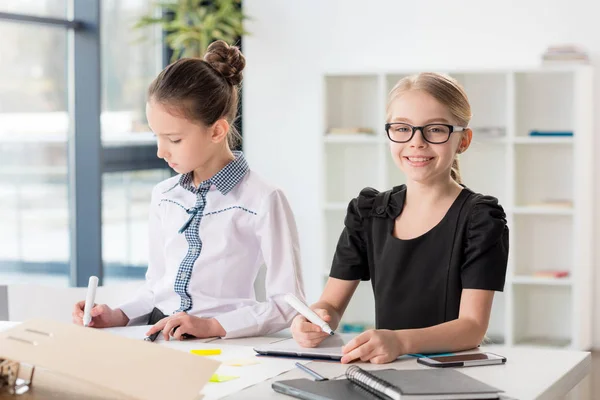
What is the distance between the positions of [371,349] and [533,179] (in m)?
3.88

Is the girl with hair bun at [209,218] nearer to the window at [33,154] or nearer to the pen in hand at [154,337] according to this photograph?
the pen in hand at [154,337]

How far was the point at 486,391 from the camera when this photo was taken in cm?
133

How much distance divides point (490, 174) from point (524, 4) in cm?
100

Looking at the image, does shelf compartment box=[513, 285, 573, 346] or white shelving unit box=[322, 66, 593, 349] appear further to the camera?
shelf compartment box=[513, 285, 573, 346]

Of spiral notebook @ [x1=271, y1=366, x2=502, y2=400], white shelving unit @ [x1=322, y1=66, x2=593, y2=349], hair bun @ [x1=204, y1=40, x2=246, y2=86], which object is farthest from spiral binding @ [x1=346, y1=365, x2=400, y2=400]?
white shelving unit @ [x1=322, y1=66, x2=593, y2=349]

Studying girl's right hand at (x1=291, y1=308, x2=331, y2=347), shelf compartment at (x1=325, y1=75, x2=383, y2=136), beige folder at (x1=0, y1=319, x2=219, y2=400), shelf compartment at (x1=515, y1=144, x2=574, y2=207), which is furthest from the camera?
shelf compartment at (x1=325, y1=75, x2=383, y2=136)

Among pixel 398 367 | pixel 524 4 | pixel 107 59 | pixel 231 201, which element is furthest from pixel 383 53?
pixel 398 367

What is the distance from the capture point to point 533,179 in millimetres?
5254

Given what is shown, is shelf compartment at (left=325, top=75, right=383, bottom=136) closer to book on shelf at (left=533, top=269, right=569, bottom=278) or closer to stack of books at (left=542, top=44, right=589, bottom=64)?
stack of books at (left=542, top=44, right=589, bottom=64)

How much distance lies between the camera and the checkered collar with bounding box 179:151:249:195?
2135 millimetres

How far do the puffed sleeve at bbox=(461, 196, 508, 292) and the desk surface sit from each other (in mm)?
137

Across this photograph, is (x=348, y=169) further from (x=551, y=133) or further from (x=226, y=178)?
(x=226, y=178)

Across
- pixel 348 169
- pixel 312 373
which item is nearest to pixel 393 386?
pixel 312 373

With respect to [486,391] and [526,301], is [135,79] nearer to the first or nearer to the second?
[526,301]
